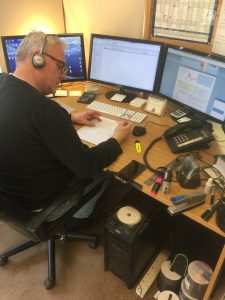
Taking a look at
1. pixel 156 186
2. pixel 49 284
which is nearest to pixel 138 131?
pixel 156 186

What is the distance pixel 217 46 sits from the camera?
61.0 inches

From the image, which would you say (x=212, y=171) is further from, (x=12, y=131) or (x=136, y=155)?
(x=12, y=131)

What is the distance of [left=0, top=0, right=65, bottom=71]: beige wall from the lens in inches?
76.8

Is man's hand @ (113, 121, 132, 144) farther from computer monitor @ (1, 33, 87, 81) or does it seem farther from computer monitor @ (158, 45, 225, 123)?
computer monitor @ (1, 33, 87, 81)

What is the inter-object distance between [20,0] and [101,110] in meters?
1.03

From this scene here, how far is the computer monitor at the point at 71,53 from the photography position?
1.86m

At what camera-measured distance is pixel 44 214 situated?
4.01 feet

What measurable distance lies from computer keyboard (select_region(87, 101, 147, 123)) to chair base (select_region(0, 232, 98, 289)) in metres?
0.80

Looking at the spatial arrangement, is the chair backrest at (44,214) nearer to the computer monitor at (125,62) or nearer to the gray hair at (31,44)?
the gray hair at (31,44)

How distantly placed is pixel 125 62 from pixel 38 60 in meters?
0.80

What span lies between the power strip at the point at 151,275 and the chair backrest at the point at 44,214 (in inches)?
23.9

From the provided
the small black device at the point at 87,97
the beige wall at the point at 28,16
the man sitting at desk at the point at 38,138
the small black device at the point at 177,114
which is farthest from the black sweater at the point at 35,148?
the beige wall at the point at 28,16

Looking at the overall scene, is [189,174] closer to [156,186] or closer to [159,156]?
[156,186]

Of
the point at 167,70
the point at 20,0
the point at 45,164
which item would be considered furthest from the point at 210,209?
the point at 20,0
